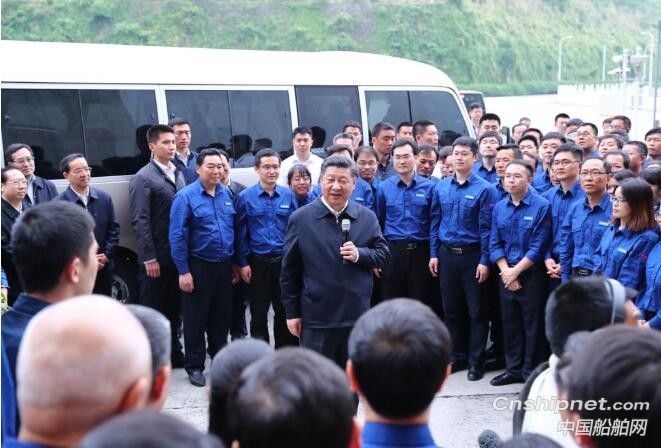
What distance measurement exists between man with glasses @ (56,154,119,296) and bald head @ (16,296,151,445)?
4.42 meters

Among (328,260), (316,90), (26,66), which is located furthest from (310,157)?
(328,260)

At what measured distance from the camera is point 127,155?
691 centimetres

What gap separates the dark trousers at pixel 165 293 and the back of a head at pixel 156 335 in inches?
160

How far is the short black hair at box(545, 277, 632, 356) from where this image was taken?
241 centimetres

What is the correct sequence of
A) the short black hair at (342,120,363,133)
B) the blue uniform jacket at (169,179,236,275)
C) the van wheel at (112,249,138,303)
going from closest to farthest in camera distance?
the blue uniform jacket at (169,179,236,275) < the van wheel at (112,249,138,303) < the short black hair at (342,120,363,133)

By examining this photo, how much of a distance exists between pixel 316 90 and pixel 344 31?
28.7 m

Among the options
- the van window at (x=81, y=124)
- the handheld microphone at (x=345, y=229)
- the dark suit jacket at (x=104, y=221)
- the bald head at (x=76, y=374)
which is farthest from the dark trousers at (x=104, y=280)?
the bald head at (x=76, y=374)

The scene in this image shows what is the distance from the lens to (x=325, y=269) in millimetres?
4457

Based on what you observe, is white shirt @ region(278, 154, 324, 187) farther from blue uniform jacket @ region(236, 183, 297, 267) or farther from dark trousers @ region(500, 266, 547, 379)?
dark trousers @ region(500, 266, 547, 379)

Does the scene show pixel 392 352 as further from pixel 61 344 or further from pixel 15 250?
pixel 15 250

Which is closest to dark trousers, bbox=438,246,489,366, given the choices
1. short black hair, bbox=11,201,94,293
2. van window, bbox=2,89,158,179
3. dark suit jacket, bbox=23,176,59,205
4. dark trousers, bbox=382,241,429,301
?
dark trousers, bbox=382,241,429,301

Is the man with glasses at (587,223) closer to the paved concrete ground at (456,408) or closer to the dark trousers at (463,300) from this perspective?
the dark trousers at (463,300)

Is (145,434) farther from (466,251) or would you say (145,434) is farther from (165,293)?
(165,293)

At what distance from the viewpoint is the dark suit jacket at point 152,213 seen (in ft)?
20.1
